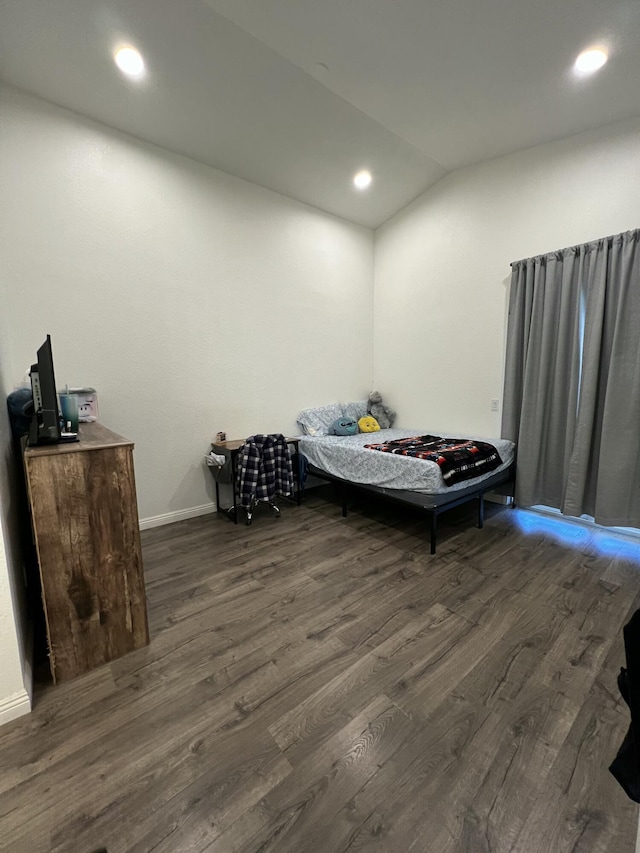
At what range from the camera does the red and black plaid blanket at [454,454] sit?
275 centimetres

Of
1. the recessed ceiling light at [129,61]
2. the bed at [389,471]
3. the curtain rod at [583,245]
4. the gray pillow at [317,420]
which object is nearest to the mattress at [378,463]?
the bed at [389,471]

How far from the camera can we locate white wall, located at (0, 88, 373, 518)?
2.56 metres

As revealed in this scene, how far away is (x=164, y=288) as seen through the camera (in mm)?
3123

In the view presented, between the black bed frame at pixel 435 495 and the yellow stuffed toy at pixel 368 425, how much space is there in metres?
0.86

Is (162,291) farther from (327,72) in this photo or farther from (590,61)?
(590,61)

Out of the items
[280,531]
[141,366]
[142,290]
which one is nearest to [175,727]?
[280,531]

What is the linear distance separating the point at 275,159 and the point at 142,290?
1.73 meters

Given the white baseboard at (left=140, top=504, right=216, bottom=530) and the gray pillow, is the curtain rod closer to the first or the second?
the gray pillow

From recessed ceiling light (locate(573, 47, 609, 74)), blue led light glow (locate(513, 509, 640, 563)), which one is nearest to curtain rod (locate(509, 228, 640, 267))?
recessed ceiling light (locate(573, 47, 609, 74))

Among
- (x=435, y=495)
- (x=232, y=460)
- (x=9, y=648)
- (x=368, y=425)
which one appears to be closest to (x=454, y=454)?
(x=435, y=495)

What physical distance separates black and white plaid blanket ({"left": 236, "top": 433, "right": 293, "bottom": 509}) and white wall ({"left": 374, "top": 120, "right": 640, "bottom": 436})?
191cm

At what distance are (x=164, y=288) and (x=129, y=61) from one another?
1413mm

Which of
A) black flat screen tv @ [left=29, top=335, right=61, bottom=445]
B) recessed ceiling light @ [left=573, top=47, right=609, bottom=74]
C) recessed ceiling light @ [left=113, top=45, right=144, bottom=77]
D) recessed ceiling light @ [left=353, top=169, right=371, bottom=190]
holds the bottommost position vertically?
black flat screen tv @ [left=29, top=335, right=61, bottom=445]

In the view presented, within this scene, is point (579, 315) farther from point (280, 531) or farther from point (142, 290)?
point (142, 290)
